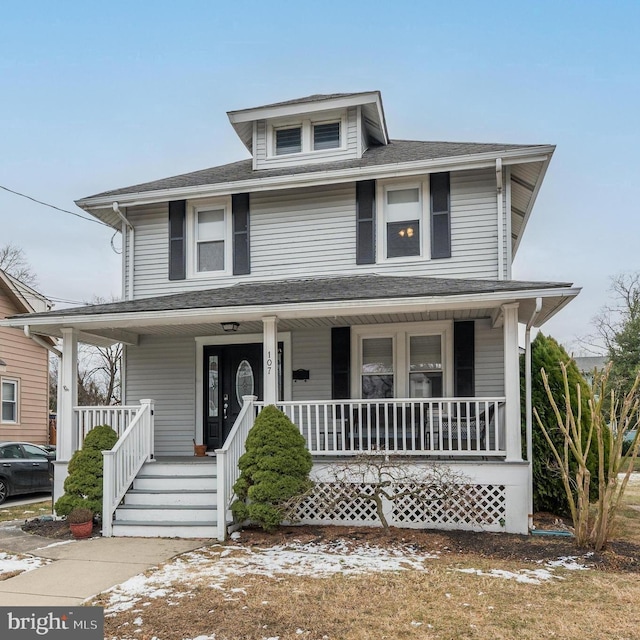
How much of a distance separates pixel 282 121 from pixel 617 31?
8.71 m

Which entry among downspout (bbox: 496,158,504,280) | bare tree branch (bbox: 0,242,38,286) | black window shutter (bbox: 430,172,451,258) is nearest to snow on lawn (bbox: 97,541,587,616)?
downspout (bbox: 496,158,504,280)

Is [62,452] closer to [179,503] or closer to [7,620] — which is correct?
[179,503]

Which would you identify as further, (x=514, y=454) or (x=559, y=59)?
(x=559, y=59)

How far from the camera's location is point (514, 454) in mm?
7785

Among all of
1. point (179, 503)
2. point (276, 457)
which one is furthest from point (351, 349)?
point (179, 503)

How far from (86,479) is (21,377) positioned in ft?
33.2

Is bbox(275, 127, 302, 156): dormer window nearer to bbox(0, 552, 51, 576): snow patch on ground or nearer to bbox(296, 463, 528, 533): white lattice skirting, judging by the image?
bbox(296, 463, 528, 533): white lattice skirting

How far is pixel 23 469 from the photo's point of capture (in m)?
12.2

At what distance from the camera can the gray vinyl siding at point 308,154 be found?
10898mm

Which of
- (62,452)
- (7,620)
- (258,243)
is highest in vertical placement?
(258,243)

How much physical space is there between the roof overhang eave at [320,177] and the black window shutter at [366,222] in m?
0.30

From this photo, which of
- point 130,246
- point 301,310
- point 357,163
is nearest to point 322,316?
point 301,310

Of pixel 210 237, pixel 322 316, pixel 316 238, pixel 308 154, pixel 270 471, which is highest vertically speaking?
pixel 308 154

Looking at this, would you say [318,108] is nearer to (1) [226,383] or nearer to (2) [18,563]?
(1) [226,383]
